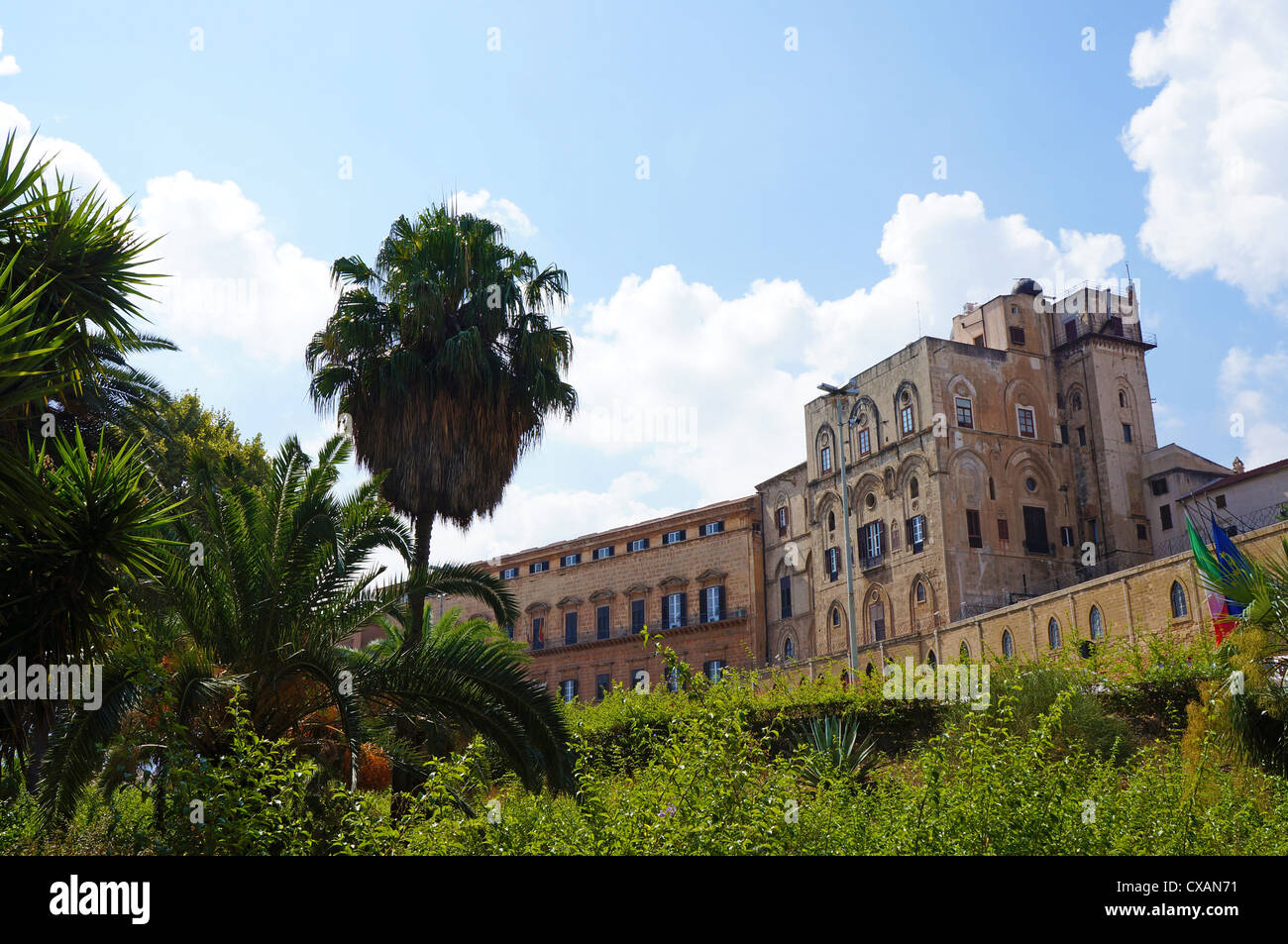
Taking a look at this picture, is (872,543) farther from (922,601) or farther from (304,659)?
(304,659)

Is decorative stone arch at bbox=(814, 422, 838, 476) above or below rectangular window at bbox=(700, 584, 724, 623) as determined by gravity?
above

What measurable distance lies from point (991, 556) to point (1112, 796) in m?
31.3

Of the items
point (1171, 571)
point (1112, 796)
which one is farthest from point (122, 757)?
point (1171, 571)

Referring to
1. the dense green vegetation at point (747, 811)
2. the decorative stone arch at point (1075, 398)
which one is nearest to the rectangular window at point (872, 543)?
the decorative stone arch at point (1075, 398)

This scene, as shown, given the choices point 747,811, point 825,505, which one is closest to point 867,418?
point 825,505

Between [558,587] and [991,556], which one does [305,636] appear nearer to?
[991,556]

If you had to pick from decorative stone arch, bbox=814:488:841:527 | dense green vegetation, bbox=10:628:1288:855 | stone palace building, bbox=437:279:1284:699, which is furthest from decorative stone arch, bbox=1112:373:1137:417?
dense green vegetation, bbox=10:628:1288:855

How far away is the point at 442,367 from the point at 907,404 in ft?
91.6

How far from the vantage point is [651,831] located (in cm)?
794

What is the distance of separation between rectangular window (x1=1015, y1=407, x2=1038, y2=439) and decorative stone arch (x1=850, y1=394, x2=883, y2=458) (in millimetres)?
5489

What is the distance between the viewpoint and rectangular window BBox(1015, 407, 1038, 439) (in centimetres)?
4316

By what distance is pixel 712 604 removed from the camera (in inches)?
1991

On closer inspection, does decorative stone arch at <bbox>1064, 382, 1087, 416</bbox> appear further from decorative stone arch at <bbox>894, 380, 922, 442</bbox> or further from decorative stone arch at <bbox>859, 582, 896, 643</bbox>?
decorative stone arch at <bbox>859, 582, 896, 643</bbox>

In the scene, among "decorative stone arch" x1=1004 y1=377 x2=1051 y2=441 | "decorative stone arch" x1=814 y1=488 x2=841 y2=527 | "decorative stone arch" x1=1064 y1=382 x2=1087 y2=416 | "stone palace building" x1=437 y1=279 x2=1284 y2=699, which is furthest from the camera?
"decorative stone arch" x1=814 y1=488 x2=841 y2=527
